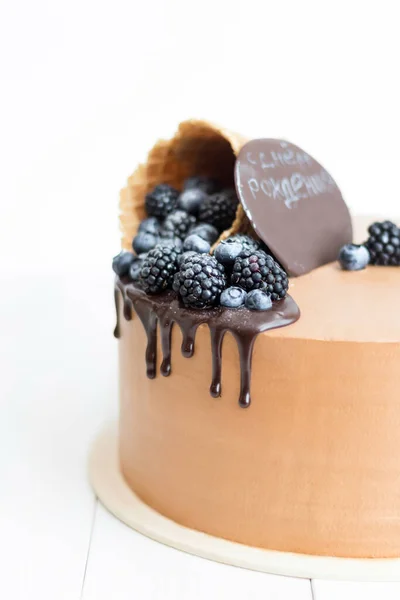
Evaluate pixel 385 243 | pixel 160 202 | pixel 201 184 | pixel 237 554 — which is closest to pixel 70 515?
pixel 237 554

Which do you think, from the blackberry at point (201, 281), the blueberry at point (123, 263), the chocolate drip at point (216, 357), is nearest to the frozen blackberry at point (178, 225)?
the blueberry at point (123, 263)

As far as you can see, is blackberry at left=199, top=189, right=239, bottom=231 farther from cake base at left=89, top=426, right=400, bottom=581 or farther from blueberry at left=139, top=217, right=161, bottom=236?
cake base at left=89, top=426, right=400, bottom=581

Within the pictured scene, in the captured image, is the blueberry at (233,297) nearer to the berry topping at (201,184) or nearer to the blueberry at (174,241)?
the blueberry at (174,241)

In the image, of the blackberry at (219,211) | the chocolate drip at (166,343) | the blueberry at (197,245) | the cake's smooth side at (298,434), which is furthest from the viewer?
the blackberry at (219,211)

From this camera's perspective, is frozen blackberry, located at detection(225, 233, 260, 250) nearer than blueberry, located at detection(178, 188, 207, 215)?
Yes

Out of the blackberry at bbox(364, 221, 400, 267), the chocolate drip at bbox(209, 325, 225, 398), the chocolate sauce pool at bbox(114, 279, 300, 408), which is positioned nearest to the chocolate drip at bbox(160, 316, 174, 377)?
the chocolate sauce pool at bbox(114, 279, 300, 408)

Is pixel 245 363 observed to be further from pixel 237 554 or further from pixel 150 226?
pixel 150 226

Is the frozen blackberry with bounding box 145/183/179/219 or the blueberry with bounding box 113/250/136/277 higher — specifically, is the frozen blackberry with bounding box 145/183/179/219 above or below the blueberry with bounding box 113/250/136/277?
above
